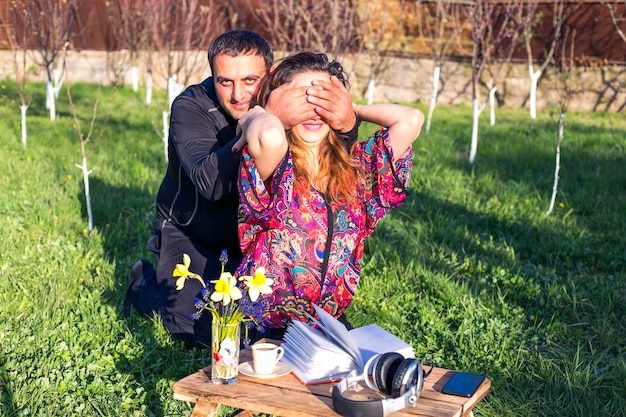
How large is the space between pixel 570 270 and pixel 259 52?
306 centimetres

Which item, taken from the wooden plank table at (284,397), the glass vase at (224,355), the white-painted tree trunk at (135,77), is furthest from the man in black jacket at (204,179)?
the white-painted tree trunk at (135,77)

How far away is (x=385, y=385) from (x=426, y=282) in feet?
9.49

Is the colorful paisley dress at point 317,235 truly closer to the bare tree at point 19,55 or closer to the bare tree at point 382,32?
the bare tree at point 19,55

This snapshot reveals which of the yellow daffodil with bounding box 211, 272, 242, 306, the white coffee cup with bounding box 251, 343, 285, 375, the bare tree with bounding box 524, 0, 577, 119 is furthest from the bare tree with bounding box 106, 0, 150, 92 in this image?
the white coffee cup with bounding box 251, 343, 285, 375

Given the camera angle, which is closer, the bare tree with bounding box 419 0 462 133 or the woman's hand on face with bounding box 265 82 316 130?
the woman's hand on face with bounding box 265 82 316 130

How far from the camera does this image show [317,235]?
3531mm

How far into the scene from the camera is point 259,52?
4129 mm

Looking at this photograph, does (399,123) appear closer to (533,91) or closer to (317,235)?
(317,235)

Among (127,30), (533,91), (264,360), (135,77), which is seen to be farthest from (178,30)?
(264,360)

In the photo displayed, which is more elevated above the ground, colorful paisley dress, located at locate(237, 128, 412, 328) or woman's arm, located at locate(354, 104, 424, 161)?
woman's arm, located at locate(354, 104, 424, 161)

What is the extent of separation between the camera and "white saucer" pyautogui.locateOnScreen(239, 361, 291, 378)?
109 inches

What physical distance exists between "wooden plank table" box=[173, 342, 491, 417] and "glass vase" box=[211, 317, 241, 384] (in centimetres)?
3

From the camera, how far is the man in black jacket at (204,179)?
11.8 ft

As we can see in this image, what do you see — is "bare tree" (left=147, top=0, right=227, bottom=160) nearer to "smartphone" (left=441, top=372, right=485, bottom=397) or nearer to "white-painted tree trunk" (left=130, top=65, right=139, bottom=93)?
"white-painted tree trunk" (left=130, top=65, right=139, bottom=93)
